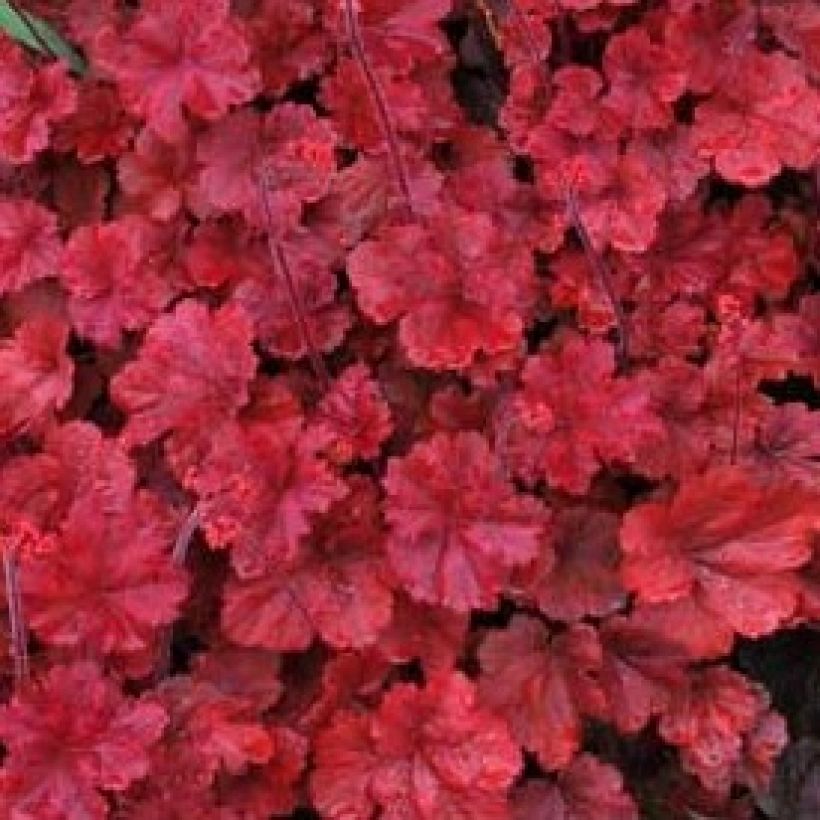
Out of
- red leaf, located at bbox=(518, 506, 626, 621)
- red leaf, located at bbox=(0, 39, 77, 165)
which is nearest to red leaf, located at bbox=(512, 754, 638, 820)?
red leaf, located at bbox=(518, 506, 626, 621)

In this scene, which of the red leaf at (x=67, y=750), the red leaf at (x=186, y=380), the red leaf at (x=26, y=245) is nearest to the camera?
the red leaf at (x=67, y=750)

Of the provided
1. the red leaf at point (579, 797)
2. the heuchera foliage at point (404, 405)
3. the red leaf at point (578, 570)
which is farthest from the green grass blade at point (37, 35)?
the red leaf at point (579, 797)

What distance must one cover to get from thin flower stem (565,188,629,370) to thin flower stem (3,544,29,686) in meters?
0.57

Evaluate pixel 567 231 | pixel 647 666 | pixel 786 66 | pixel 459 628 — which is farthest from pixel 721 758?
pixel 786 66

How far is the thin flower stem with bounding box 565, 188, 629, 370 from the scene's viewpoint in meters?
1.69

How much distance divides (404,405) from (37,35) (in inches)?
20.8

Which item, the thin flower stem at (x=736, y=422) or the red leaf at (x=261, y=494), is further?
the thin flower stem at (x=736, y=422)

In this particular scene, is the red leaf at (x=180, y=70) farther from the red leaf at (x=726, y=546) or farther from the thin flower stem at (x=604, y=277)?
the red leaf at (x=726, y=546)

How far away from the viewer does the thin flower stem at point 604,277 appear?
169cm

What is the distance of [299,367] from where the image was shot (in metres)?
1.77

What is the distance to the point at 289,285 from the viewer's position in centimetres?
167

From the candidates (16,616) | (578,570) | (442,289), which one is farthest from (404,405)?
(16,616)

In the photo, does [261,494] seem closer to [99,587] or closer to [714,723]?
[99,587]

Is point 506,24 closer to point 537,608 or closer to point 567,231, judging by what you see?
point 567,231
